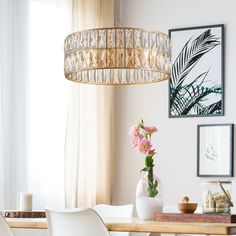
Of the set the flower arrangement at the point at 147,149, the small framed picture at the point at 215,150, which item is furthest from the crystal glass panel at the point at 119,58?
the small framed picture at the point at 215,150

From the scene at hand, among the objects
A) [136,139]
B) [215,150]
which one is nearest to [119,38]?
[136,139]

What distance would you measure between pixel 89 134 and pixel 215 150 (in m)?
0.98

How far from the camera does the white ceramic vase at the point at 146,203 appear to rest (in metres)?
3.47

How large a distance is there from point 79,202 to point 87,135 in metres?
0.52

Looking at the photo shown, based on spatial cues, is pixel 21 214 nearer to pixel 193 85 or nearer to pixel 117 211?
pixel 117 211

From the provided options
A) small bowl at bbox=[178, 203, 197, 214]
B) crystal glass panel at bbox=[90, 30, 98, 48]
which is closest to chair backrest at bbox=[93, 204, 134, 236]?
small bowl at bbox=[178, 203, 197, 214]

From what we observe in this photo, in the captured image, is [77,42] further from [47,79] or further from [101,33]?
[47,79]

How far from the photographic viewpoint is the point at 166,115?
17.1 feet

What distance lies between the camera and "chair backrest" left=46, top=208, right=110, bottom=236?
298cm

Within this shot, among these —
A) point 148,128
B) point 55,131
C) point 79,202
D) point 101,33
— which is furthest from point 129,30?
point 79,202

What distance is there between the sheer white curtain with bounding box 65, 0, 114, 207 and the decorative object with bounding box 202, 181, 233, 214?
68.2 inches

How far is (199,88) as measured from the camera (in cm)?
508

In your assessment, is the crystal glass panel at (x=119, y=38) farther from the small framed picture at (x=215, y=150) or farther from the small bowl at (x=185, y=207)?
the small framed picture at (x=215, y=150)

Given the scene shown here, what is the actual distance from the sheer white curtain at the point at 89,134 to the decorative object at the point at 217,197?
68.2 inches
